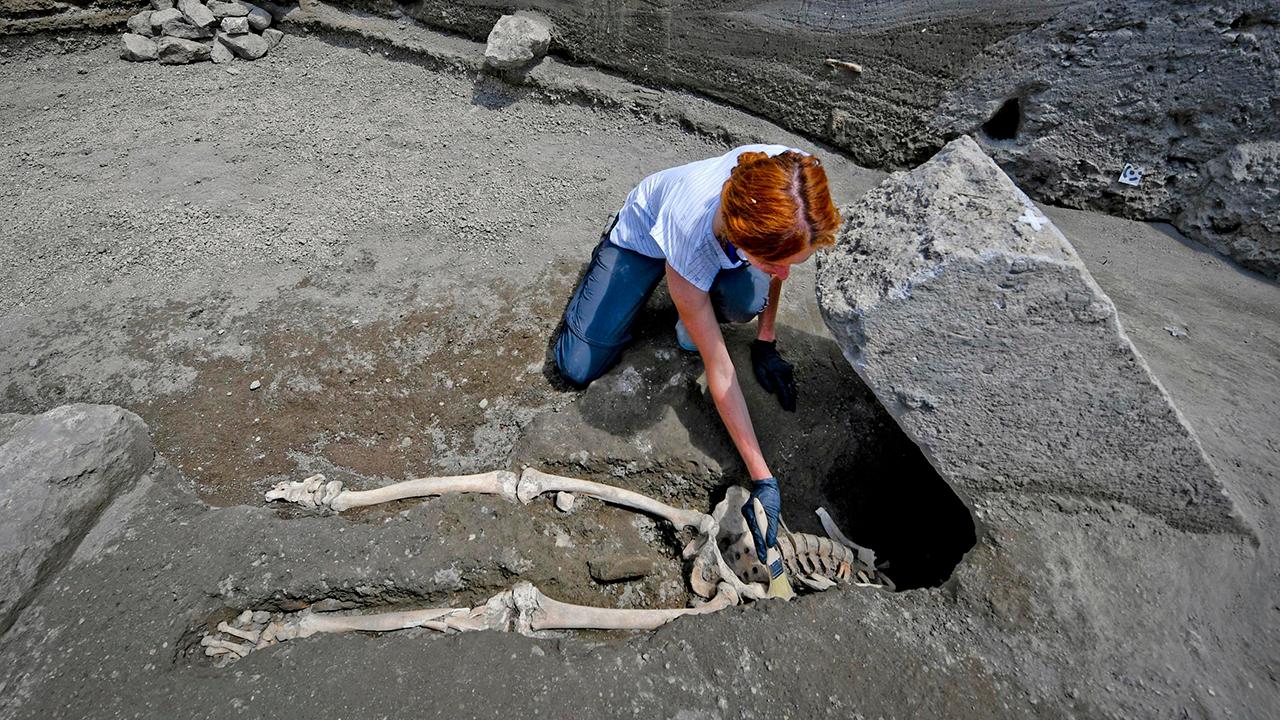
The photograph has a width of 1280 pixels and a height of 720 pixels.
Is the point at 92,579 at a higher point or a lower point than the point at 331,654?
lower

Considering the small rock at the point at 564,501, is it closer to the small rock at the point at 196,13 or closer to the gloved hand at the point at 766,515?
the gloved hand at the point at 766,515

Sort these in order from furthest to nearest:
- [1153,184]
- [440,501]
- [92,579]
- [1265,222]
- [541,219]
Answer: [541,219], [1153,184], [1265,222], [440,501], [92,579]

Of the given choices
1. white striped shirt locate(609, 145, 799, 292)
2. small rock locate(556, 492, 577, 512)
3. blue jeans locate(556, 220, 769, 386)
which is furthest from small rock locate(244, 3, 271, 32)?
small rock locate(556, 492, 577, 512)

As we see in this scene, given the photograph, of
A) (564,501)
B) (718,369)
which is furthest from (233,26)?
(718,369)

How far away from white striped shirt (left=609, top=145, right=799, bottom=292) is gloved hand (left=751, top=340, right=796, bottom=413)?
1.32 ft

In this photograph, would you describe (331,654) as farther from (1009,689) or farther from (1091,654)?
(1091,654)

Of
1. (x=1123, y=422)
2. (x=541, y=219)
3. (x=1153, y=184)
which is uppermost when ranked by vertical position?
(x=1153, y=184)

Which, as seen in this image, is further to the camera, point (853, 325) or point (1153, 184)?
point (1153, 184)

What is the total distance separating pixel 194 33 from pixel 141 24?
14.3 inches

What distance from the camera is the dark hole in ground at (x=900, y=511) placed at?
8.36ft

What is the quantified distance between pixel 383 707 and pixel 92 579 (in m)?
1.09

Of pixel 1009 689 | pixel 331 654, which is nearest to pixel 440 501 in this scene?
pixel 331 654

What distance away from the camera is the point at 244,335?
123 inches

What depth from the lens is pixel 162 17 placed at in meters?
4.60
